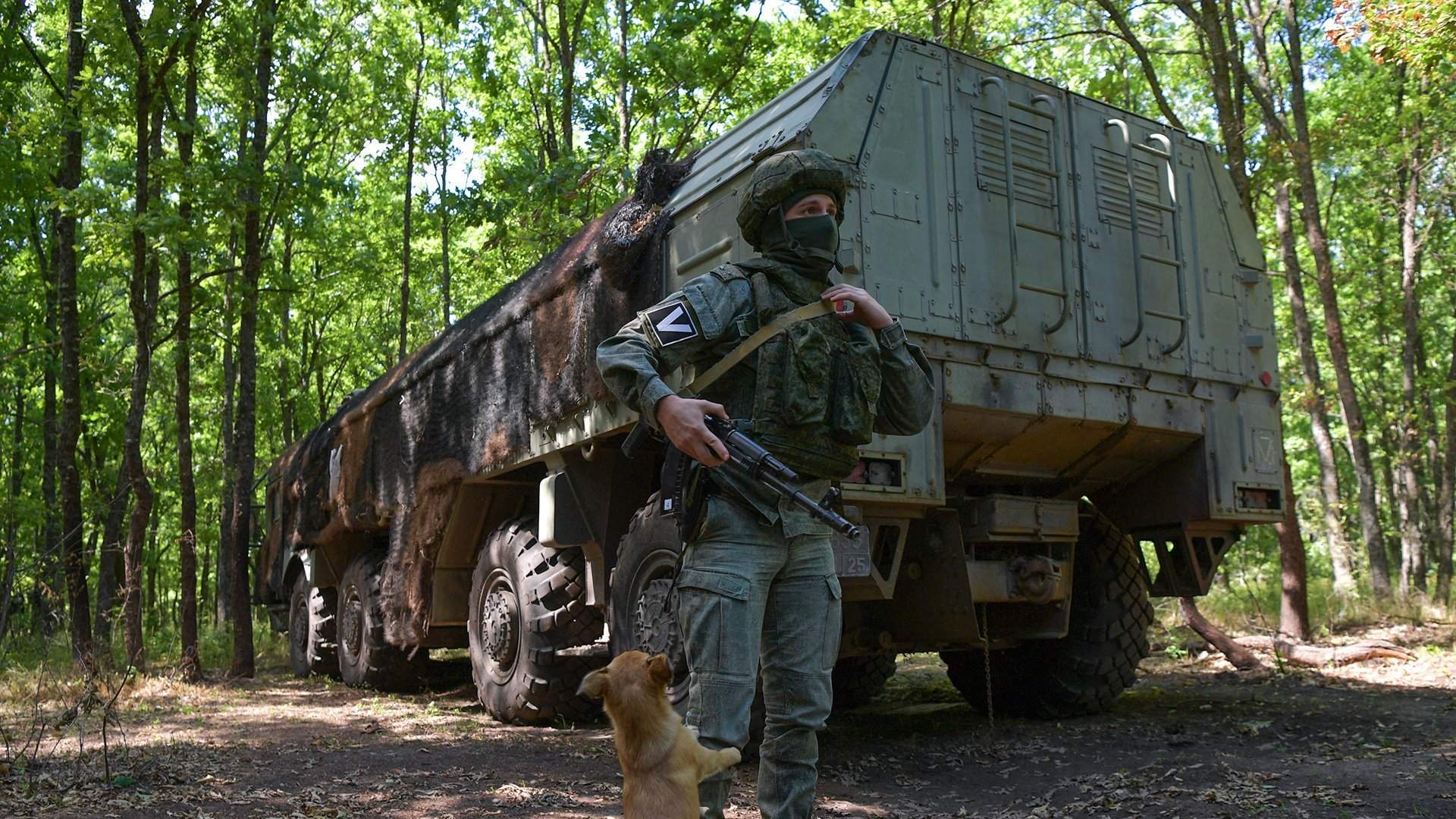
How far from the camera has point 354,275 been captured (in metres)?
20.9

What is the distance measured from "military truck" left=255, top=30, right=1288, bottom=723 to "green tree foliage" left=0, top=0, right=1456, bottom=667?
2.73 metres

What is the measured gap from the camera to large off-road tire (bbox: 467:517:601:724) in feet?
21.1

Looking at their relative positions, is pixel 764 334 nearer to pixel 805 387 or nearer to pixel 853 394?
pixel 805 387

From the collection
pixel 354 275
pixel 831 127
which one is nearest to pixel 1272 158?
pixel 831 127

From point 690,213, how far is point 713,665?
284cm

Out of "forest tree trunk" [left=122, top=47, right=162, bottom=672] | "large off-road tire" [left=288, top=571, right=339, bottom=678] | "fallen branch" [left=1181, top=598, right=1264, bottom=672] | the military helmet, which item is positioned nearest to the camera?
the military helmet

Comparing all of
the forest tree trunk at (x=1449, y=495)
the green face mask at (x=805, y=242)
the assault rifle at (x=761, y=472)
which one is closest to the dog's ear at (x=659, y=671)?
the assault rifle at (x=761, y=472)

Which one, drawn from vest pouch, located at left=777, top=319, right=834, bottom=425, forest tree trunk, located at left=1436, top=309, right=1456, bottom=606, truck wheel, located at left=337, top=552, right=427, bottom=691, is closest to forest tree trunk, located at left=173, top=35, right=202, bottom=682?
truck wheel, located at left=337, top=552, right=427, bottom=691

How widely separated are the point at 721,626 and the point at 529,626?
12.3 feet

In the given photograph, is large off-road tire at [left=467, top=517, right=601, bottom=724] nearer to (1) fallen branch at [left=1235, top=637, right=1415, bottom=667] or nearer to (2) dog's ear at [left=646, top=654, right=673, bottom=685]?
(2) dog's ear at [left=646, top=654, right=673, bottom=685]

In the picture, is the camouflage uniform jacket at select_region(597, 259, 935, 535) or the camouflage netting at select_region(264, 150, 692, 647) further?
the camouflage netting at select_region(264, 150, 692, 647)

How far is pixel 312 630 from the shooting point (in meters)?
10.6

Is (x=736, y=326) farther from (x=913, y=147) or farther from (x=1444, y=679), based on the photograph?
(x=1444, y=679)

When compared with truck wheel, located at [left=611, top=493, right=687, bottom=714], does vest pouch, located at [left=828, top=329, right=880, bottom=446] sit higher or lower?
higher
